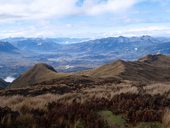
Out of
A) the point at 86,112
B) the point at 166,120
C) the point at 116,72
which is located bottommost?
the point at 116,72

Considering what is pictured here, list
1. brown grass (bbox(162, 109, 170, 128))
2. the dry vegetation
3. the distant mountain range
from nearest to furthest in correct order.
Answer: the dry vegetation, brown grass (bbox(162, 109, 170, 128)), the distant mountain range

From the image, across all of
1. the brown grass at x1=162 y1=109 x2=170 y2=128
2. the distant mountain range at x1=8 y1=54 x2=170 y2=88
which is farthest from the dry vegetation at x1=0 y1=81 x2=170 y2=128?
the distant mountain range at x1=8 y1=54 x2=170 y2=88

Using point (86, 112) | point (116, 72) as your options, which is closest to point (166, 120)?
point (86, 112)

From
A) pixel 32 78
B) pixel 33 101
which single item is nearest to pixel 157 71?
pixel 32 78

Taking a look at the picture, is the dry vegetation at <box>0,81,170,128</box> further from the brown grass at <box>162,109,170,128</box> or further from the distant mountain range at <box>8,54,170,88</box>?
the distant mountain range at <box>8,54,170,88</box>

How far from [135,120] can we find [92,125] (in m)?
1.76

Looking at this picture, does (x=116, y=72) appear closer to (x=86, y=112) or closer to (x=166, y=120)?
(x=86, y=112)

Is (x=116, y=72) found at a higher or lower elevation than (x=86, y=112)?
lower

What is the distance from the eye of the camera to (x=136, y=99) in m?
15.0

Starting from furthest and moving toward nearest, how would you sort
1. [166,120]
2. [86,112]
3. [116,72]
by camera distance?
[116,72], [86,112], [166,120]

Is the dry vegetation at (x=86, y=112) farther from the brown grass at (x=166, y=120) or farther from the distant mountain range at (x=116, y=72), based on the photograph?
the distant mountain range at (x=116, y=72)

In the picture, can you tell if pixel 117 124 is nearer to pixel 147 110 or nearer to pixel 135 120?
pixel 135 120

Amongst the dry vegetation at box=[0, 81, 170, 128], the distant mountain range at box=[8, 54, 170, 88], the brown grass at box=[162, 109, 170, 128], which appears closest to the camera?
the dry vegetation at box=[0, 81, 170, 128]

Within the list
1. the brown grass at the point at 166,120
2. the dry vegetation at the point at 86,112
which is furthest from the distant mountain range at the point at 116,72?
the brown grass at the point at 166,120
